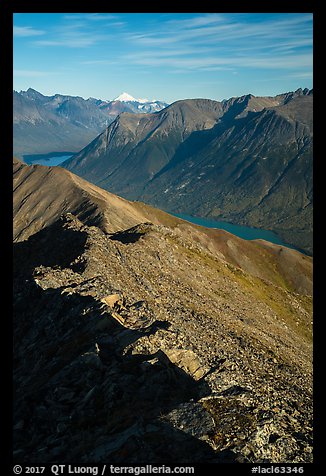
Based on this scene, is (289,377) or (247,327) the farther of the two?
(247,327)

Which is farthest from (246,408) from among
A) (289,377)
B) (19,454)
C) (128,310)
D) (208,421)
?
(289,377)
